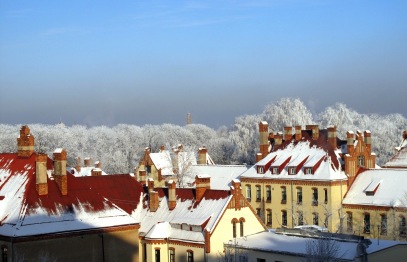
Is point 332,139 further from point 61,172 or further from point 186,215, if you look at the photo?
point 61,172

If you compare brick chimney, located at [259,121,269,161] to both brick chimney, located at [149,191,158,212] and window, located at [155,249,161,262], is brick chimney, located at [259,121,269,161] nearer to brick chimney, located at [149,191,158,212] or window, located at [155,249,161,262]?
brick chimney, located at [149,191,158,212]

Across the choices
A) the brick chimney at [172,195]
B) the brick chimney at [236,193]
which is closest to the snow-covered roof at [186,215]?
the brick chimney at [172,195]

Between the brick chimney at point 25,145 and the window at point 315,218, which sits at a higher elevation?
the brick chimney at point 25,145

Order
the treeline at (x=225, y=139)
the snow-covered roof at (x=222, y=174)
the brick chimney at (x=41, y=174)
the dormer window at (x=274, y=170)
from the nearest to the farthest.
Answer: the brick chimney at (x=41, y=174) < the dormer window at (x=274, y=170) < the snow-covered roof at (x=222, y=174) < the treeline at (x=225, y=139)

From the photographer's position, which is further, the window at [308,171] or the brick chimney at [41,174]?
the window at [308,171]

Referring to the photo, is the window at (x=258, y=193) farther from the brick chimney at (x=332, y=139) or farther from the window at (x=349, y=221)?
the window at (x=349, y=221)

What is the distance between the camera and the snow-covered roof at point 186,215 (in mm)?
45781

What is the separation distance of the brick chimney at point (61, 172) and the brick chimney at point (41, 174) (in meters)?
1.36

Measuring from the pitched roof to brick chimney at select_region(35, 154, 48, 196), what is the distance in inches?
13.7

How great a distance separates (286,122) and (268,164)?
55.0 m

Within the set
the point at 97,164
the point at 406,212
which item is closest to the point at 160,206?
the point at 406,212

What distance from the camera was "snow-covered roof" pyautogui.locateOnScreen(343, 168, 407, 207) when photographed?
58562 millimetres

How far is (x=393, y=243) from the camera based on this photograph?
43.0m

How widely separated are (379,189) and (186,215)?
22221 millimetres
